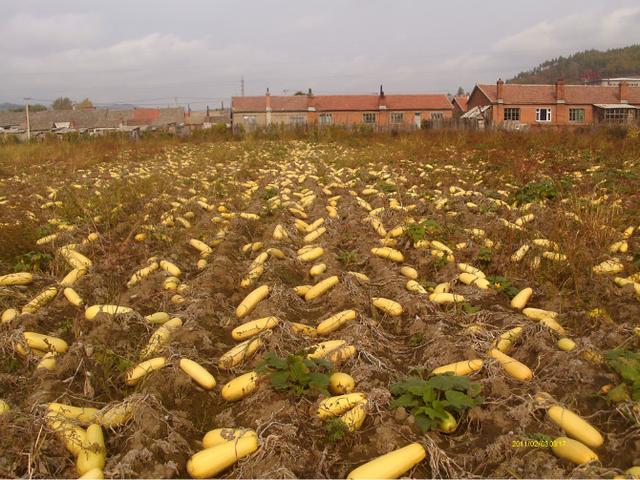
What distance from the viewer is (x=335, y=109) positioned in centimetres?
5753

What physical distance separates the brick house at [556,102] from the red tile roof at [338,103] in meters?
8.11

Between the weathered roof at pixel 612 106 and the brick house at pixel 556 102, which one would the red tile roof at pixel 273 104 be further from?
the weathered roof at pixel 612 106

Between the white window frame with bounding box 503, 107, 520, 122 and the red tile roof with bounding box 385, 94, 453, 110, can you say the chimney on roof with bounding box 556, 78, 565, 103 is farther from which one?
the red tile roof with bounding box 385, 94, 453, 110

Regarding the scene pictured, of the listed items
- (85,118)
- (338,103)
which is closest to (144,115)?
(85,118)

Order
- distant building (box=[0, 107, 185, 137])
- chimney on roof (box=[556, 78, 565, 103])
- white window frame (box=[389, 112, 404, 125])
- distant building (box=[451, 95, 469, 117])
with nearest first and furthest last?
chimney on roof (box=[556, 78, 565, 103]) < white window frame (box=[389, 112, 404, 125]) < distant building (box=[451, 95, 469, 117]) < distant building (box=[0, 107, 185, 137])

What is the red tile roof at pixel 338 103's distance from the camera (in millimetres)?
57656

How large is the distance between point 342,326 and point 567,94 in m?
57.0

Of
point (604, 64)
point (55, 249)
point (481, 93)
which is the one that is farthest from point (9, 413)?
point (604, 64)

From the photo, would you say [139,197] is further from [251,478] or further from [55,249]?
[251,478]

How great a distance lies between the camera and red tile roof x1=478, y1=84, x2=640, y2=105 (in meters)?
52.2

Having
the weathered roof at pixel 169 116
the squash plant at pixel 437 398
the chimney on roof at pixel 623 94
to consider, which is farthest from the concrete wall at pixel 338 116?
the squash plant at pixel 437 398

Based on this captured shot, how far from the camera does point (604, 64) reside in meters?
139

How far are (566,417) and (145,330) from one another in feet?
10.5

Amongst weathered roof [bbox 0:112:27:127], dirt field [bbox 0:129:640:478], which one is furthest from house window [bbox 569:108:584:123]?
weathered roof [bbox 0:112:27:127]
